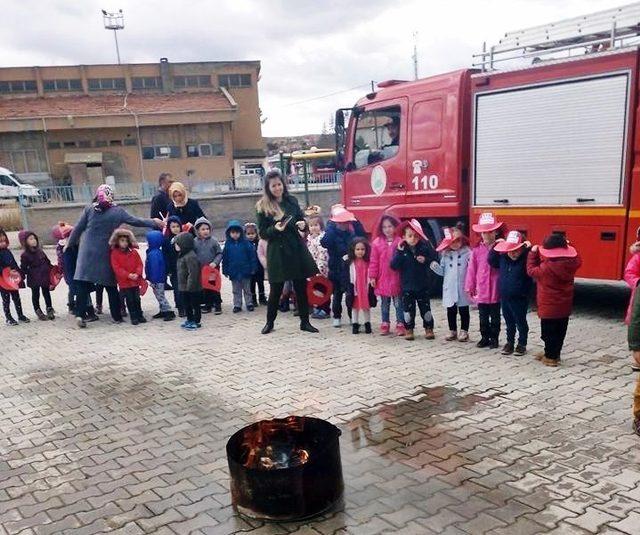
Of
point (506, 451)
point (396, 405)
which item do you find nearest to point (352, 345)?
point (396, 405)

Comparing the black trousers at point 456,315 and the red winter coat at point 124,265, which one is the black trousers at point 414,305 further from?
the red winter coat at point 124,265

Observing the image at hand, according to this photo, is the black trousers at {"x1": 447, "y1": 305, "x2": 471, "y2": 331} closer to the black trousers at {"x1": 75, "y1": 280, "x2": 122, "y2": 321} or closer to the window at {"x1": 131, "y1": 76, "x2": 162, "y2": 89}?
the black trousers at {"x1": 75, "y1": 280, "x2": 122, "y2": 321}

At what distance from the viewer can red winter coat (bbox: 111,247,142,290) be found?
7.78m

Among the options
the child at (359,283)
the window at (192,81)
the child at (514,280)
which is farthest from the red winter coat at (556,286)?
the window at (192,81)

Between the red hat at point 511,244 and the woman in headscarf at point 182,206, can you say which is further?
the woman in headscarf at point 182,206

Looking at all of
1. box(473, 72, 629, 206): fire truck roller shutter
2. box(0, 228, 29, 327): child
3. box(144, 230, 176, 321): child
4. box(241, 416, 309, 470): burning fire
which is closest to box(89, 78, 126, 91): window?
box(0, 228, 29, 327): child

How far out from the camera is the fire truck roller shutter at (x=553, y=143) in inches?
256

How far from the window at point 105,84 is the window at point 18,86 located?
3.69 meters

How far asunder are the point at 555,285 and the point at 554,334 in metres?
0.49

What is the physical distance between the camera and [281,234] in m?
6.93

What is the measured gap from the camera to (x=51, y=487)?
3719 millimetres

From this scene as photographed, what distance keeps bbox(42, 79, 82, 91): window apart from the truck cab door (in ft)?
121

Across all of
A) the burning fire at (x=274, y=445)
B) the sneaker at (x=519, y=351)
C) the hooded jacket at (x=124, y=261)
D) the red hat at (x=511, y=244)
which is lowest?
the sneaker at (x=519, y=351)

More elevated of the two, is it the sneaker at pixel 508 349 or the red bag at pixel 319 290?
the red bag at pixel 319 290
